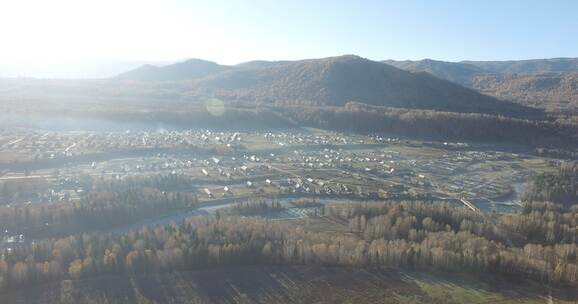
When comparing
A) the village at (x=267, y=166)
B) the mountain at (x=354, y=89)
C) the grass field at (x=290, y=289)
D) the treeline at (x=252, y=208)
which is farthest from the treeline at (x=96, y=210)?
the mountain at (x=354, y=89)

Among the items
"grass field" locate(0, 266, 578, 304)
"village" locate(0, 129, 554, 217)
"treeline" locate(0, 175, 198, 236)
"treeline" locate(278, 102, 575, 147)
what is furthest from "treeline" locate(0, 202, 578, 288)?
"treeline" locate(278, 102, 575, 147)

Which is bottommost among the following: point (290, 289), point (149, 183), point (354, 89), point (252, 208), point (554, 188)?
point (554, 188)

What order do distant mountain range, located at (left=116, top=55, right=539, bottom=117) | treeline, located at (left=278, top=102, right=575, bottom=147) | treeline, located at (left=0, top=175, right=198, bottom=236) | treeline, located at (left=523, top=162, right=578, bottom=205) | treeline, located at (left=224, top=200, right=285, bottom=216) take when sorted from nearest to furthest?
treeline, located at (left=0, top=175, right=198, bottom=236) < treeline, located at (left=224, top=200, right=285, bottom=216) < treeline, located at (left=523, top=162, right=578, bottom=205) < treeline, located at (left=278, top=102, right=575, bottom=147) < distant mountain range, located at (left=116, top=55, right=539, bottom=117)

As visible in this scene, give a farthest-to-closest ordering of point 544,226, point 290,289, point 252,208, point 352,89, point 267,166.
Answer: point 352,89 → point 267,166 → point 252,208 → point 544,226 → point 290,289

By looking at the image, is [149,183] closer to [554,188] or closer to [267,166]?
[267,166]

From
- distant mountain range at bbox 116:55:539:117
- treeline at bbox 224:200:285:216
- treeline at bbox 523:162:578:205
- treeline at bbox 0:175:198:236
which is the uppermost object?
distant mountain range at bbox 116:55:539:117

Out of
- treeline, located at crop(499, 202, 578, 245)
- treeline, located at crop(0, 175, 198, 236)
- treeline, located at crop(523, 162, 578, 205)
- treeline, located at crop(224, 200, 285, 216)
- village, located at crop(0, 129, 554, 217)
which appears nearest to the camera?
treeline, located at crop(0, 175, 198, 236)

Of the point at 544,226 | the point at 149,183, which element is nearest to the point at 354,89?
the point at 149,183

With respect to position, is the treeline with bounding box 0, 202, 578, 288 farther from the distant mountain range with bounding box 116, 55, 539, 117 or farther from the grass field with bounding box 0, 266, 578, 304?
the distant mountain range with bounding box 116, 55, 539, 117
